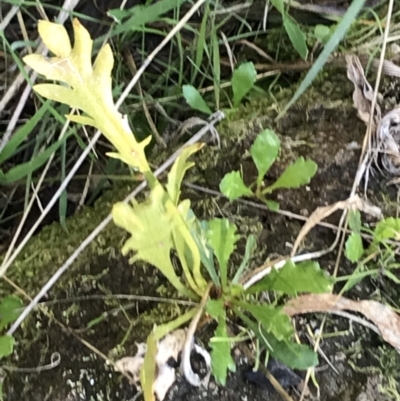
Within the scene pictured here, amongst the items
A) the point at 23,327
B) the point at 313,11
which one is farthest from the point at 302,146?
the point at 23,327

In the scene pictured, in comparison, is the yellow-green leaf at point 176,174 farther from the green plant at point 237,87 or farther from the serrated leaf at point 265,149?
the green plant at point 237,87

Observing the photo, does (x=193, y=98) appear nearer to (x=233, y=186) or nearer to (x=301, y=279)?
(x=233, y=186)

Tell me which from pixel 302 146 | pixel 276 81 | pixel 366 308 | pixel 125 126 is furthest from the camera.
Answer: pixel 276 81

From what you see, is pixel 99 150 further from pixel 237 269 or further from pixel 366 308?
pixel 366 308

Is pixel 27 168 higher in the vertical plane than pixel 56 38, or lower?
lower

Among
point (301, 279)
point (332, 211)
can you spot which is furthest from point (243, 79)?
point (301, 279)

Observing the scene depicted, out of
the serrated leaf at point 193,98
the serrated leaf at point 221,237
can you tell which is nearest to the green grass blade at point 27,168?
the serrated leaf at point 193,98

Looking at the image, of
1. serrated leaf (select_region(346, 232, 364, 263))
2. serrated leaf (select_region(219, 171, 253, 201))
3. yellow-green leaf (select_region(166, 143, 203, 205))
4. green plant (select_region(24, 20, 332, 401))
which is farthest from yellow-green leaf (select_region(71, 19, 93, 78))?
serrated leaf (select_region(346, 232, 364, 263))
